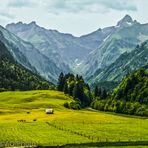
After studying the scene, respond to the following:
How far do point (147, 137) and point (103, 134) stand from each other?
1578cm

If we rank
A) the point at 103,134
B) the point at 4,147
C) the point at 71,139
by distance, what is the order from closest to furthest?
the point at 4,147 < the point at 71,139 < the point at 103,134

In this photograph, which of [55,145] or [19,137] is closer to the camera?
[55,145]

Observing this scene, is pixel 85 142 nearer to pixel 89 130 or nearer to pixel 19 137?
pixel 19 137

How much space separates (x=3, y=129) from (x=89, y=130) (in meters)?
32.1

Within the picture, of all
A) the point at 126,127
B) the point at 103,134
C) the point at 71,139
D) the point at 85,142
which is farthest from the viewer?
the point at 126,127

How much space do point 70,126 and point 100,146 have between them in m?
59.7

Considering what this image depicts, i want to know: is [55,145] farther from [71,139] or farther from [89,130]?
[89,130]

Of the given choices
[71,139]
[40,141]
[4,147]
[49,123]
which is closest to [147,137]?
[71,139]

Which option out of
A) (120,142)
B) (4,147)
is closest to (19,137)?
(4,147)

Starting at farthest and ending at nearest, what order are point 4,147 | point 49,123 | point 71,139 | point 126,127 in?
1. point 49,123
2. point 126,127
3. point 71,139
4. point 4,147

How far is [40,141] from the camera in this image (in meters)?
130

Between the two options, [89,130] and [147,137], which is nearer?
[147,137]

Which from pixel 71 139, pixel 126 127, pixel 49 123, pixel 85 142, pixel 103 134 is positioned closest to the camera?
pixel 85 142

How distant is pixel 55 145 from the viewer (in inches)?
4678
